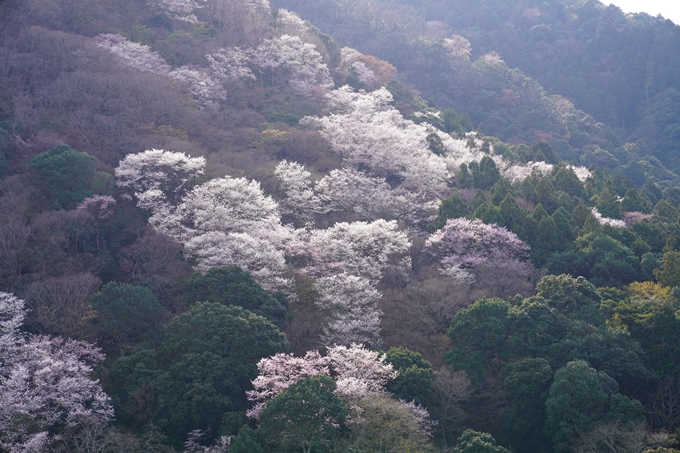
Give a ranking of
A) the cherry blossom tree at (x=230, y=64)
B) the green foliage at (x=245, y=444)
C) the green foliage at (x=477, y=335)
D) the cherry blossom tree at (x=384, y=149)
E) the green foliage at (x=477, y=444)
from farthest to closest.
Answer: the cherry blossom tree at (x=230, y=64)
the cherry blossom tree at (x=384, y=149)
the green foliage at (x=477, y=335)
the green foliage at (x=477, y=444)
the green foliage at (x=245, y=444)

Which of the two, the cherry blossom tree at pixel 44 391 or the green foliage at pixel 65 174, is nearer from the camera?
the cherry blossom tree at pixel 44 391

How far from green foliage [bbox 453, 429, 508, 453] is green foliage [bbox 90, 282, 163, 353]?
37.5 ft

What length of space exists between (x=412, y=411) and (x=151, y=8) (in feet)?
134

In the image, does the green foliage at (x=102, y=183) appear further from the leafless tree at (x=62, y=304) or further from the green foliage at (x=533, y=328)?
the green foliage at (x=533, y=328)

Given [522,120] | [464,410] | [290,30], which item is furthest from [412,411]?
[522,120]

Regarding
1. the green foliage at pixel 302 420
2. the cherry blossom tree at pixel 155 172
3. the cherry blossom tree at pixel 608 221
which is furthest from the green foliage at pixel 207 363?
the cherry blossom tree at pixel 608 221

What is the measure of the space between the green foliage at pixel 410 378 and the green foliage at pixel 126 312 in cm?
865

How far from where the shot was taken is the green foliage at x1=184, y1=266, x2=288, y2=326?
24281mm

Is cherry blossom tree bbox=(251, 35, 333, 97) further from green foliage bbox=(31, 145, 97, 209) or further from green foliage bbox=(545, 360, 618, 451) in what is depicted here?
green foliage bbox=(545, 360, 618, 451)

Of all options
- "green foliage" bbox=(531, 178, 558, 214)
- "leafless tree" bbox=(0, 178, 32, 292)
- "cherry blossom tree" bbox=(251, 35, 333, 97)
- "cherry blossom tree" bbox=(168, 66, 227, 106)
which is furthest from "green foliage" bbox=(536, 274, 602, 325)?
"cherry blossom tree" bbox=(251, 35, 333, 97)

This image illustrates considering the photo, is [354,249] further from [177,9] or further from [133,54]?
[177,9]

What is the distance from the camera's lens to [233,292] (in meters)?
24.5

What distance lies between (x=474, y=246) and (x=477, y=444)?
1350 centimetres

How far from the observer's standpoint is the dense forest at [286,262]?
2006 centimetres
